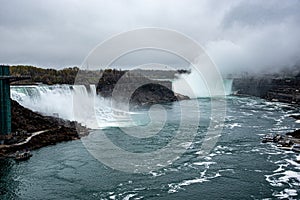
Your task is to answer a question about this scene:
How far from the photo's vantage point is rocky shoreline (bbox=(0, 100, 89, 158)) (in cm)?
2420

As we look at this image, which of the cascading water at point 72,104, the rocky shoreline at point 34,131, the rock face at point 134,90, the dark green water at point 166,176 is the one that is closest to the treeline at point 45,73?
the rock face at point 134,90

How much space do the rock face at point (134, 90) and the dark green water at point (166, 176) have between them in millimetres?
30124

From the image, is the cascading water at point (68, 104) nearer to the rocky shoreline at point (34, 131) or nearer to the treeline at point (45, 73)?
the rocky shoreline at point (34, 131)

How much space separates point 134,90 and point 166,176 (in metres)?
43.9

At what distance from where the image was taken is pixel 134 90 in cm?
6203

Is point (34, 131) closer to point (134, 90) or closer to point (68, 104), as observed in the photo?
point (68, 104)

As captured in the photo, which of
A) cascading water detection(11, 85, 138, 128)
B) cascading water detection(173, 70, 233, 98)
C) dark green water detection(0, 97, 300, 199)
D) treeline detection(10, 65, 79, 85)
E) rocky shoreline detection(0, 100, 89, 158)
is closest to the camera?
dark green water detection(0, 97, 300, 199)

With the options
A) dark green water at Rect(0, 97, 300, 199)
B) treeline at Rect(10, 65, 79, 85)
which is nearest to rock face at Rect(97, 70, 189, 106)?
treeline at Rect(10, 65, 79, 85)

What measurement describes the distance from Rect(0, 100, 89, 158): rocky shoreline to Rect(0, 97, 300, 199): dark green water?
1.25 meters

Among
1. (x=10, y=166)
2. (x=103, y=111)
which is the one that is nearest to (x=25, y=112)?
(x=10, y=166)

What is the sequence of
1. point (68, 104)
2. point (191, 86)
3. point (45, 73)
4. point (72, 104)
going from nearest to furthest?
point (68, 104), point (72, 104), point (45, 73), point (191, 86)

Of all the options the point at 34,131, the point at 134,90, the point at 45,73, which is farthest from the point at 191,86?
the point at 34,131

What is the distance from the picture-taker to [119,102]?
175 ft

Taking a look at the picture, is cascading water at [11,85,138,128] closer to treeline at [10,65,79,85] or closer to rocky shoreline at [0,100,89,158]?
rocky shoreline at [0,100,89,158]
